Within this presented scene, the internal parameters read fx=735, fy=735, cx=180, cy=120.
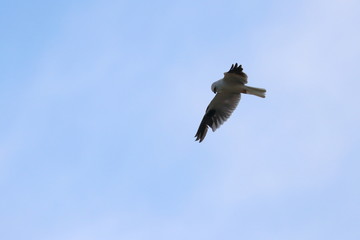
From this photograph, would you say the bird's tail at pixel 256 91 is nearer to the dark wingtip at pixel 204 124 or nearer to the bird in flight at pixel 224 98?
the bird in flight at pixel 224 98

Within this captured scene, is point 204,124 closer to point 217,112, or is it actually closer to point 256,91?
point 217,112

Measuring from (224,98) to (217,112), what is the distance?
0.52 m

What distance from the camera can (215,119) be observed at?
18734mm

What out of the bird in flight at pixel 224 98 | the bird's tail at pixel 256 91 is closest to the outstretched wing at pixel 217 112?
the bird in flight at pixel 224 98

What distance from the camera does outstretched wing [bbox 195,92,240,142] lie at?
18.5m

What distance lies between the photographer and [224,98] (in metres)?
18.4

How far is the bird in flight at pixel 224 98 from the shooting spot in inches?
682

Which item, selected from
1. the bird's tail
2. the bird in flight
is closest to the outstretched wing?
the bird in flight

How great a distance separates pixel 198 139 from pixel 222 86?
161 centimetres

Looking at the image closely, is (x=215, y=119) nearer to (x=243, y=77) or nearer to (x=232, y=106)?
(x=232, y=106)

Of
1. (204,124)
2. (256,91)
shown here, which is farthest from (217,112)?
(256,91)

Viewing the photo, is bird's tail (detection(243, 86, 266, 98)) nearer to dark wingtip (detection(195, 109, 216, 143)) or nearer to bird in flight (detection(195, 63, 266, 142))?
bird in flight (detection(195, 63, 266, 142))

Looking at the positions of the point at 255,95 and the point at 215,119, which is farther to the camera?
the point at 215,119

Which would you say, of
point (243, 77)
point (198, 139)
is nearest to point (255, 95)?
point (243, 77)
